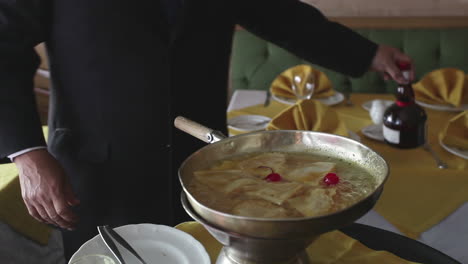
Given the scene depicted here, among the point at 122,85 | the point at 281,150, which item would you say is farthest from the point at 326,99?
the point at 281,150

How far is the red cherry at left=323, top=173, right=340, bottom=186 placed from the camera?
2.17 ft

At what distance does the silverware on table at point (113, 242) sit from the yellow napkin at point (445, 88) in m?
1.39

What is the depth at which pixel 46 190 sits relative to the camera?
0.97 metres

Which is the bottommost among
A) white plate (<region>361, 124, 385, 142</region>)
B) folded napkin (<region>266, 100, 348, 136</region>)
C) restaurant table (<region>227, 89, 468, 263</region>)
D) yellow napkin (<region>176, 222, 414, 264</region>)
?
restaurant table (<region>227, 89, 468, 263</region>)

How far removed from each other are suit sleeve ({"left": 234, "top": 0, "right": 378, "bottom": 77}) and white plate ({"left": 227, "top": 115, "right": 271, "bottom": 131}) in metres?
0.26

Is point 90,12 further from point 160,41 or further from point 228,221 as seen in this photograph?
point 228,221

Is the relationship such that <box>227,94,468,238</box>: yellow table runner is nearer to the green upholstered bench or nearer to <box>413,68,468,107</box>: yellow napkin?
<box>413,68,468,107</box>: yellow napkin

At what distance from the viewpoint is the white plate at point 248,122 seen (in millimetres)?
1537

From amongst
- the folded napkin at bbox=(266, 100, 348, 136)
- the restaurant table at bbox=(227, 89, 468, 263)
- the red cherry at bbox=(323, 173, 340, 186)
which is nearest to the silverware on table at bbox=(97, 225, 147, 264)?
the red cherry at bbox=(323, 173, 340, 186)

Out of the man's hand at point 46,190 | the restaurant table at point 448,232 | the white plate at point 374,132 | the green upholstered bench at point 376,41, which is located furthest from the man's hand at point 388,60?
the green upholstered bench at point 376,41

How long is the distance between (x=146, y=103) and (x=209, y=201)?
67 centimetres

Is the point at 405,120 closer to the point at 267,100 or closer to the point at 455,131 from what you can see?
the point at 455,131

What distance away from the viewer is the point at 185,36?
1.26 meters

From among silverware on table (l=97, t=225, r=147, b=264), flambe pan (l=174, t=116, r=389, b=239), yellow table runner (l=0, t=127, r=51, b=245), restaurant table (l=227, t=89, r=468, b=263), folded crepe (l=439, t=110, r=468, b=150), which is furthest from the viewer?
yellow table runner (l=0, t=127, r=51, b=245)
